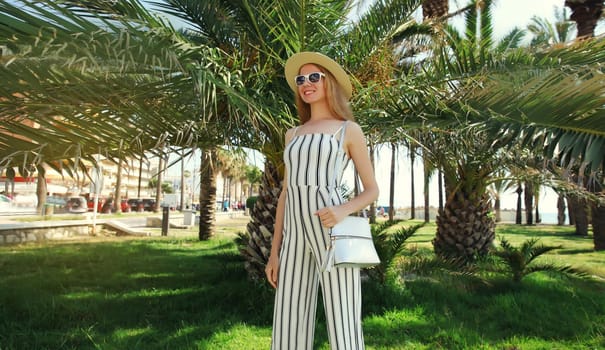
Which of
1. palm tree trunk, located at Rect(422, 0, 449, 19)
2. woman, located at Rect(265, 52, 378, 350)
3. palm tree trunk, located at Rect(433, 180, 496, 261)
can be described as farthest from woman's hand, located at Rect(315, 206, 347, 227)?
palm tree trunk, located at Rect(422, 0, 449, 19)

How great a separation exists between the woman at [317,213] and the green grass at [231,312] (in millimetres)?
1353

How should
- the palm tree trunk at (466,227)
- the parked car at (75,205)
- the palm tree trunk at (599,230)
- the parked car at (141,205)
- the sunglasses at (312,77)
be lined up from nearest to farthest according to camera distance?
the sunglasses at (312,77)
the palm tree trunk at (466,227)
the palm tree trunk at (599,230)
the parked car at (75,205)
the parked car at (141,205)

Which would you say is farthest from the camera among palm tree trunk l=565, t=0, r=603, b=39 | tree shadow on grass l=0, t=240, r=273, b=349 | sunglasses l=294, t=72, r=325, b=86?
palm tree trunk l=565, t=0, r=603, b=39

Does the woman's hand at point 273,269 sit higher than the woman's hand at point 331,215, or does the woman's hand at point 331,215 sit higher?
the woman's hand at point 331,215

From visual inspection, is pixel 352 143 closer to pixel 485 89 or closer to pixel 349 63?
pixel 485 89

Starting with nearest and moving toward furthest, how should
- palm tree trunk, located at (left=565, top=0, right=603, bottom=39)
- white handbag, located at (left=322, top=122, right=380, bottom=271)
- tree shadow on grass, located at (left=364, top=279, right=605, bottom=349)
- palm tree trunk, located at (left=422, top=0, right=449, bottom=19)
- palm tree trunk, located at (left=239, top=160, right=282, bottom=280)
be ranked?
white handbag, located at (left=322, top=122, right=380, bottom=271) < tree shadow on grass, located at (left=364, top=279, right=605, bottom=349) < palm tree trunk, located at (left=239, top=160, right=282, bottom=280) < palm tree trunk, located at (left=565, top=0, right=603, bottom=39) < palm tree trunk, located at (left=422, top=0, right=449, bottom=19)

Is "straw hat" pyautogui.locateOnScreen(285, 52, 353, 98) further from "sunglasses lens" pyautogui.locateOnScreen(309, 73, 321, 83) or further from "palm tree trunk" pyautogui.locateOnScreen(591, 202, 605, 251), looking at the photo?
"palm tree trunk" pyautogui.locateOnScreen(591, 202, 605, 251)

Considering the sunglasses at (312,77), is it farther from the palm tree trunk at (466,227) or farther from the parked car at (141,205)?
the parked car at (141,205)

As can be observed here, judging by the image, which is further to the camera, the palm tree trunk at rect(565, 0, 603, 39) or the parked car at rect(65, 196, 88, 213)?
the parked car at rect(65, 196, 88, 213)

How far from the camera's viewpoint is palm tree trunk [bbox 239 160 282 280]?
15.1 ft

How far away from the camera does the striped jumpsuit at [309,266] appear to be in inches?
74.9

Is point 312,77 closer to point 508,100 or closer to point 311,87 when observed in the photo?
point 311,87

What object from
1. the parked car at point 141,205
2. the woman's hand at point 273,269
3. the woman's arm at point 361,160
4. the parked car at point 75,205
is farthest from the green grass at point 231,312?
the parked car at point 141,205

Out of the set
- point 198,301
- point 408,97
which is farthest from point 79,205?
point 408,97
